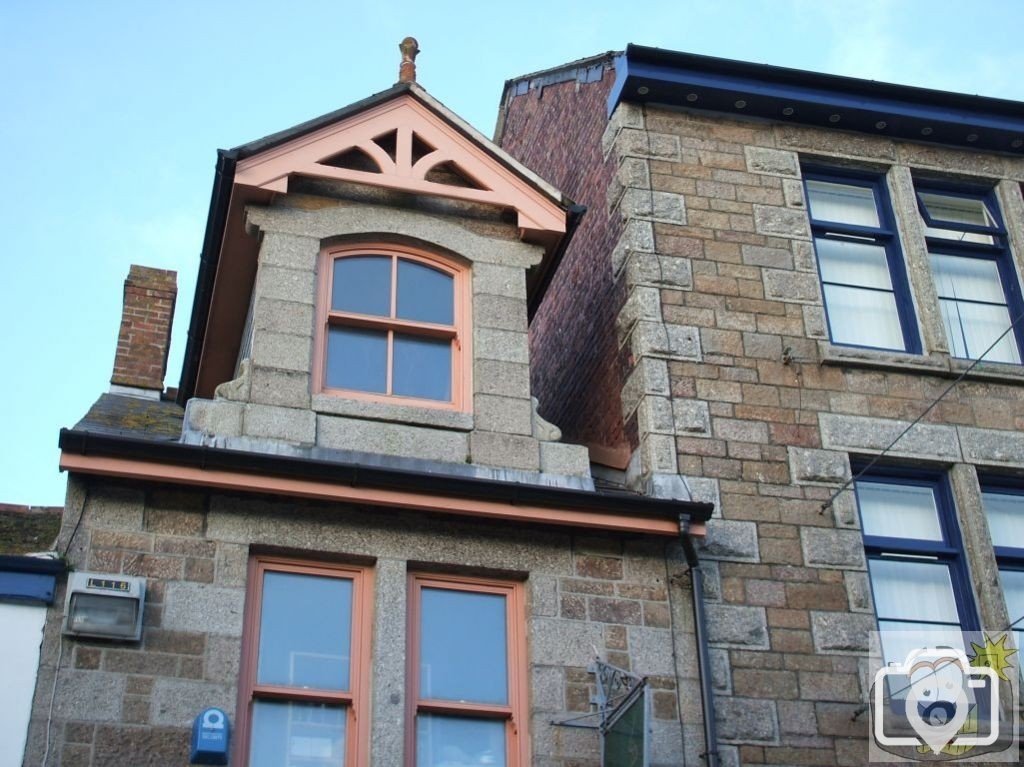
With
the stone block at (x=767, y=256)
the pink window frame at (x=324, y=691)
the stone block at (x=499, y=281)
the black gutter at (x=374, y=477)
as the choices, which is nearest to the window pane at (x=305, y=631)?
the pink window frame at (x=324, y=691)

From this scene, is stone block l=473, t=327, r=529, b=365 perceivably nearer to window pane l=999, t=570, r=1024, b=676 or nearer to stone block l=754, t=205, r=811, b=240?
stone block l=754, t=205, r=811, b=240

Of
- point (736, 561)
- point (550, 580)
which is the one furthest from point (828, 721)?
point (550, 580)

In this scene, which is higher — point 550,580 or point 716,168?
point 716,168

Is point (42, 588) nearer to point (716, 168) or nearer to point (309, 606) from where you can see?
point (309, 606)

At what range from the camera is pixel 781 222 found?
43.7ft

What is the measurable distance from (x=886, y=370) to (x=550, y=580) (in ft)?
12.5

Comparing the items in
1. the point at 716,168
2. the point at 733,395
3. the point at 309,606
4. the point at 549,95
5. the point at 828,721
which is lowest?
the point at 828,721

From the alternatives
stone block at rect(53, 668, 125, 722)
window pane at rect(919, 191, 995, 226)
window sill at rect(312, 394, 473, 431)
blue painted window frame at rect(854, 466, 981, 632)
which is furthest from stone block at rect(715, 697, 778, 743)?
window pane at rect(919, 191, 995, 226)

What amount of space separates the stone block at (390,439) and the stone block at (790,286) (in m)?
3.35

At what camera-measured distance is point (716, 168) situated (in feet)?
44.3

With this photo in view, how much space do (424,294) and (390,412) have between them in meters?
1.31

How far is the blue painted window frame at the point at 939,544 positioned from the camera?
458 inches

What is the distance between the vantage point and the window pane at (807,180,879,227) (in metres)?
13.8

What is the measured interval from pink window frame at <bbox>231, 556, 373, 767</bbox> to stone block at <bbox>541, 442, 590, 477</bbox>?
1.68 m
